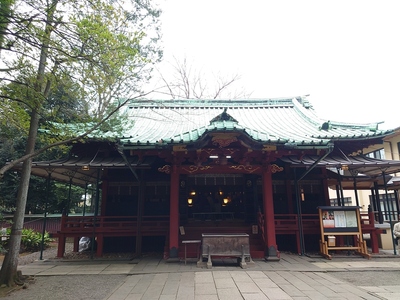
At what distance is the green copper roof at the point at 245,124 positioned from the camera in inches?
326

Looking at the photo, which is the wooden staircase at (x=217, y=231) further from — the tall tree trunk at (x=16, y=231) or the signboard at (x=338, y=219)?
the tall tree trunk at (x=16, y=231)

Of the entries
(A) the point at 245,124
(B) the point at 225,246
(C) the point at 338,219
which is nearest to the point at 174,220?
(B) the point at 225,246

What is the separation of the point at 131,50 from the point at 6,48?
2.46 m

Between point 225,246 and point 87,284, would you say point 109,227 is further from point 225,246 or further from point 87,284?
point 225,246

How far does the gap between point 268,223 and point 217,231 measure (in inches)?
82.4

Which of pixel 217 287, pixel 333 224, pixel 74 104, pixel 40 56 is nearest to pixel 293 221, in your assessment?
pixel 333 224

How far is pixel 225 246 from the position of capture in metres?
8.14

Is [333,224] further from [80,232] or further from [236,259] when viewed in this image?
[80,232]

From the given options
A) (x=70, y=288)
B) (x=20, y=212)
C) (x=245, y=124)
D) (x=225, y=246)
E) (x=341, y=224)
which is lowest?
(x=70, y=288)

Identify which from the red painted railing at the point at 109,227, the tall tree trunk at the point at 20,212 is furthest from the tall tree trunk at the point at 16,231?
the red painted railing at the point at 109,227

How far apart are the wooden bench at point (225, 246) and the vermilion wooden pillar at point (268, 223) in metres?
1.12

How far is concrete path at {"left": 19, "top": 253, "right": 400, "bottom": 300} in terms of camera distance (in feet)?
18.6

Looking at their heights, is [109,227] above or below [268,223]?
below

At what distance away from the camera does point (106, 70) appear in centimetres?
615
